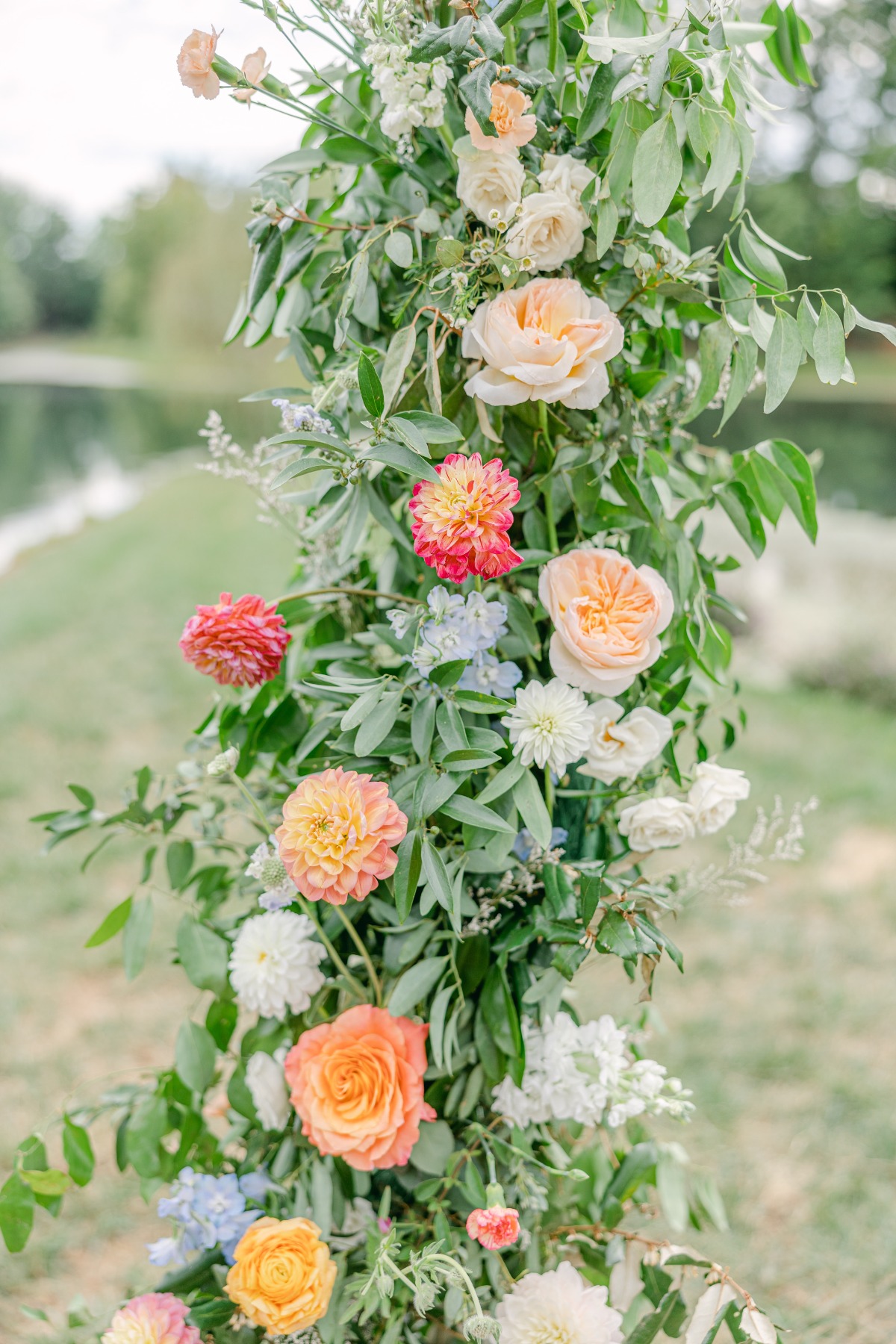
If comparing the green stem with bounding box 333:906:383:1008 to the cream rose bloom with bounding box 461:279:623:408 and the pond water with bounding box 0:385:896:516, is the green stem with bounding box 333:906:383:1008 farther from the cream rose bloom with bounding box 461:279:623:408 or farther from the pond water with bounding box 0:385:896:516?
the pond water with bounding box 0:385:896:516

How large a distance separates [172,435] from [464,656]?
17.7 meters

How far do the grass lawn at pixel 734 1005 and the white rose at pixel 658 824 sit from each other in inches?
16.1

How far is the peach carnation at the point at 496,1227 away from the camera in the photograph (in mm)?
880

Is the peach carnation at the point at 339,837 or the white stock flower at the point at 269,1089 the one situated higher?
the peach carnation at the point at 339,837

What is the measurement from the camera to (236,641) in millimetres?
924

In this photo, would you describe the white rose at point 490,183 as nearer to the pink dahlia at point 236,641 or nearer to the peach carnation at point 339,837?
the pink dahlia at point 236,641

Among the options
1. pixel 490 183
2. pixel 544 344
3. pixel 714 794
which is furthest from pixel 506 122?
pixel 714 794

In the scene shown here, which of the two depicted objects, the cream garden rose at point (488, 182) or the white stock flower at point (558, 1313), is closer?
the cream garden rose at point (488, 182)

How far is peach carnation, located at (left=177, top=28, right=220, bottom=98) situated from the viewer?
813 millimetres

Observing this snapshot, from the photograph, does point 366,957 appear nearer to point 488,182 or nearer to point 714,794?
point 714,794

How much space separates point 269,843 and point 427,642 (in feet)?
0.96

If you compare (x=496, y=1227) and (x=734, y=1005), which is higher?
(x=496, y=1227)

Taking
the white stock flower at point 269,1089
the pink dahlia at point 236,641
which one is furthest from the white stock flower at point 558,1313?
the pink dahlia at point 236,641

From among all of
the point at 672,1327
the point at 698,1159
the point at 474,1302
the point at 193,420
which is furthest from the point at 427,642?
the point at 193,420
